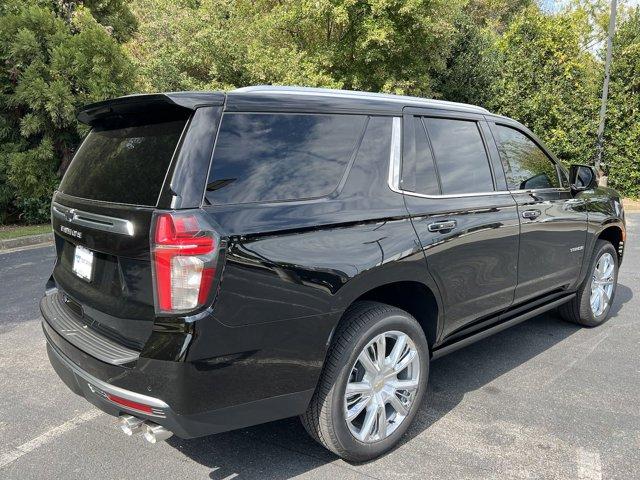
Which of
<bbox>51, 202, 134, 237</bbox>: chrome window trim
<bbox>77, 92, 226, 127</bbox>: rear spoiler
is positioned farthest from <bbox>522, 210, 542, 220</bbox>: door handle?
<bbox>51, 202, 134, 237</bbox>: chrome window trim

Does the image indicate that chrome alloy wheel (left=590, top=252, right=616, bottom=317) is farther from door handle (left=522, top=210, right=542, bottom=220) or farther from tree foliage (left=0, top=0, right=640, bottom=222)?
tree foliage (left=0, top=0, right=640, bottom=222)

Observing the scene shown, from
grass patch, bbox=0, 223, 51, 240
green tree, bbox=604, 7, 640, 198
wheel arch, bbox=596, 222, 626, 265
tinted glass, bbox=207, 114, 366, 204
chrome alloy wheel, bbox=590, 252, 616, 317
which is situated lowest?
grass patch, bbox=0, 223, 51, 240

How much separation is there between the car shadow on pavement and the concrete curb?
24.0 feet

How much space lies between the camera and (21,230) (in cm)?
1007

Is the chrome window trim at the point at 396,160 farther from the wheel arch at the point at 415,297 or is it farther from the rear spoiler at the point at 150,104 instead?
the rear spoiler at the point at 150,104

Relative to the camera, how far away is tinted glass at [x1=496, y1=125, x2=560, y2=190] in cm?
380

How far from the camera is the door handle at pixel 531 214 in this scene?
3.74m

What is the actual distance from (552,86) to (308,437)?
667 inches

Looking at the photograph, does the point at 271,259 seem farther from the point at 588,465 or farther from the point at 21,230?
the point at 21,230

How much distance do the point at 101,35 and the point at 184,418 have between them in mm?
11113

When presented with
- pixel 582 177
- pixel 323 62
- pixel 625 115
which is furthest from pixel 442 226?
pixel 625 115

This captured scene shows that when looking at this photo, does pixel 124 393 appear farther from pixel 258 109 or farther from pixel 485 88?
pixel 485 88

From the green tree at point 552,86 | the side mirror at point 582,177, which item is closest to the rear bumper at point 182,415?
the side mirror at point 582,177

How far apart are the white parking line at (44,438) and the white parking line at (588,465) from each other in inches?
110
